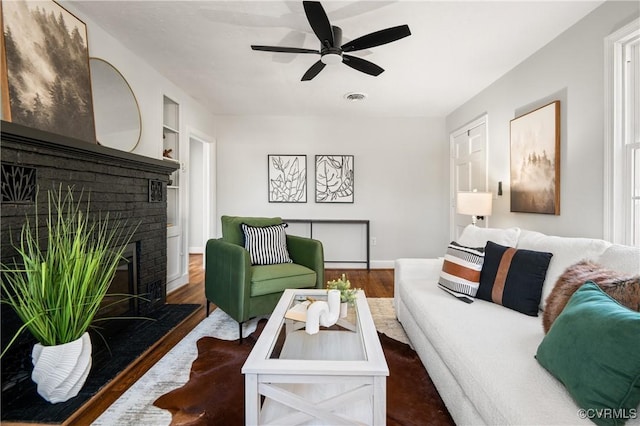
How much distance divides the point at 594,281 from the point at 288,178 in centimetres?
383

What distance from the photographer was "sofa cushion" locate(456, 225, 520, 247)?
205 cm

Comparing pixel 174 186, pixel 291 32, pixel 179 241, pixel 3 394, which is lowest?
pixel 3 394

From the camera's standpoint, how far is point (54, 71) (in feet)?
6.06

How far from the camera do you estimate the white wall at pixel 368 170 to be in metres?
4.56

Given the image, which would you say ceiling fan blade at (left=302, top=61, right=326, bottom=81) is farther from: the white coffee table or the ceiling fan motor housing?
the white coffee table

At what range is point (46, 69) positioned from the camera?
1.80m

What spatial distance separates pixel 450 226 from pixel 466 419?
3541mm

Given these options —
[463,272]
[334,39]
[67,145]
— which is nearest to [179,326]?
[67,145]

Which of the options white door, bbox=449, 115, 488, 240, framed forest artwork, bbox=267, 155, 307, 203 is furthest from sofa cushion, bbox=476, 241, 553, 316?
framed forest artwork, bbox=267, 155, 307, 203

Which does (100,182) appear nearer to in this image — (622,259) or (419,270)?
(419,270)

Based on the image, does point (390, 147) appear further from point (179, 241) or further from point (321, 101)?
point (179, 241)

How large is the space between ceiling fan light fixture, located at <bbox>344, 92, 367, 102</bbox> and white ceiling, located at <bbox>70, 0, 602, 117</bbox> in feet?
0.26

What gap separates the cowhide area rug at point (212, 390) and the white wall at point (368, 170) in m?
2.58

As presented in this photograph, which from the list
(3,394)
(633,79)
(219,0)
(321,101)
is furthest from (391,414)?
(321,101)
